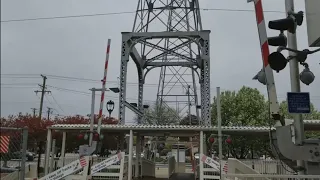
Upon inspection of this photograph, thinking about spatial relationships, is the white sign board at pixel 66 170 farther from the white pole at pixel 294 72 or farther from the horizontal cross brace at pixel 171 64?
the horizontal cross brace at pixel 171 64

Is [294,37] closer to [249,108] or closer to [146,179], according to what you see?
[146,179]

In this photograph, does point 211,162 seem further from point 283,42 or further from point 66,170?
point 283,42

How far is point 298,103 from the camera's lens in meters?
5.20

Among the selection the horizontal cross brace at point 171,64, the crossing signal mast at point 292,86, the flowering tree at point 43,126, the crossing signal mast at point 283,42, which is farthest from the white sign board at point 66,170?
the flowering tree at point 43,126

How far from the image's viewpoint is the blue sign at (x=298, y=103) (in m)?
5.17

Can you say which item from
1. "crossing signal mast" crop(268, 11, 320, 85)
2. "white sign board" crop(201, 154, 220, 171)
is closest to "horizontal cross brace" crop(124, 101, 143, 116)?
"white sign board" crop(201, 154, 220, 171)

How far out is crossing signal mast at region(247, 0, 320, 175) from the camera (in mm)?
4809

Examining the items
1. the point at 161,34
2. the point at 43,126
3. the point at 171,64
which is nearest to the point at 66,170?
the point at 161,34

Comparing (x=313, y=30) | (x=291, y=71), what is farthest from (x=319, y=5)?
(x=291, y=71)

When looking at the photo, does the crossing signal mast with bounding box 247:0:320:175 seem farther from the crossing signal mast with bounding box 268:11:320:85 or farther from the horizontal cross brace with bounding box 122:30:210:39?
the horizontal cross brace with bounding box 122:30:210:39

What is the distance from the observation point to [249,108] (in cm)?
3806

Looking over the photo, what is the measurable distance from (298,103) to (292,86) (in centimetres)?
38

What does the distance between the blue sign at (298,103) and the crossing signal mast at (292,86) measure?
0.40ft

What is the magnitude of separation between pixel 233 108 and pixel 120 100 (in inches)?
901
